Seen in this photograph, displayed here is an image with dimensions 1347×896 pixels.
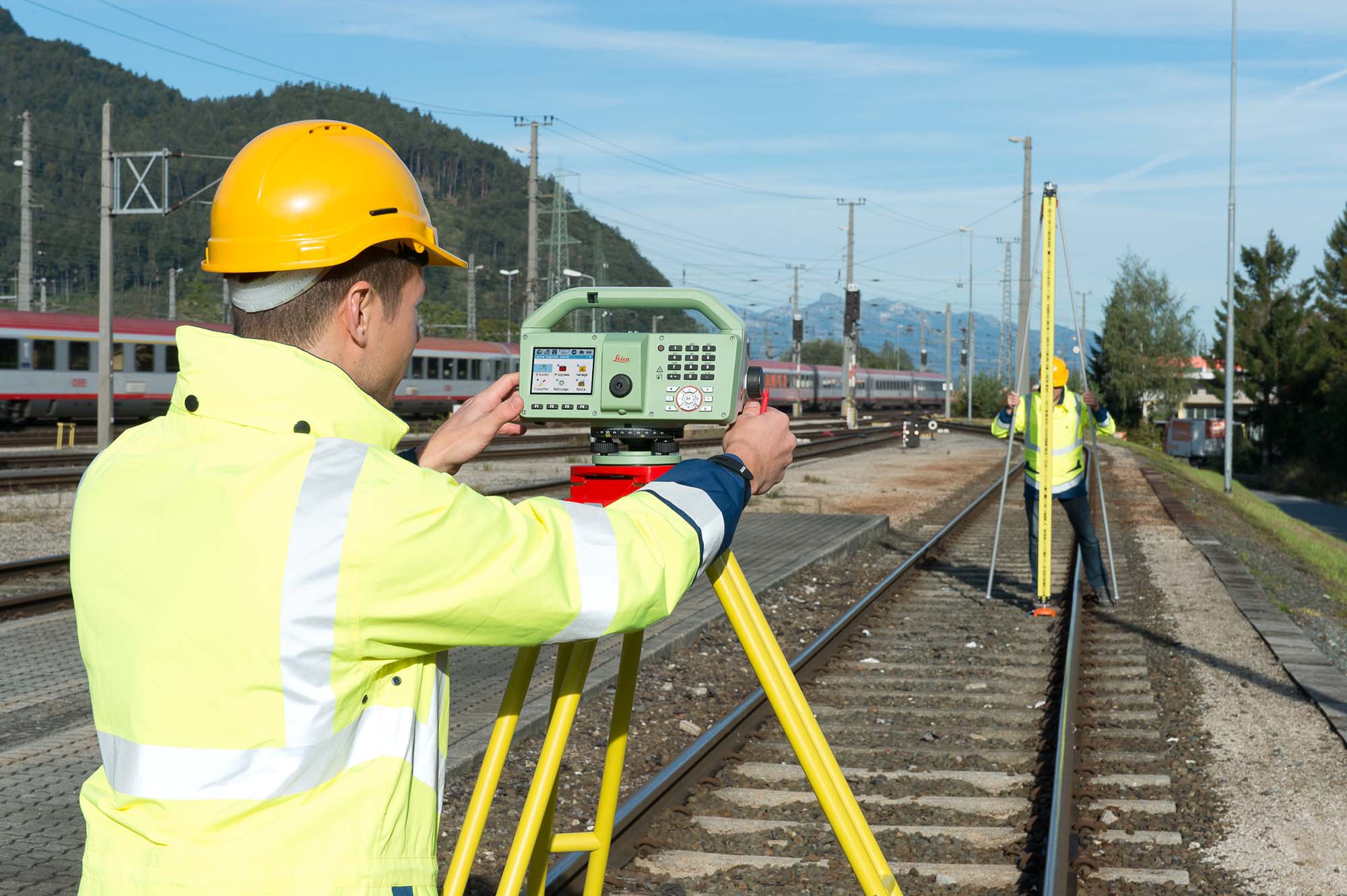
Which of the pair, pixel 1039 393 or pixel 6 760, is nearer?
pixel 6 760

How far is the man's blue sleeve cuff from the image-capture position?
1966 millimetres

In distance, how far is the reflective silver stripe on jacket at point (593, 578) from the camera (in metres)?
1.79

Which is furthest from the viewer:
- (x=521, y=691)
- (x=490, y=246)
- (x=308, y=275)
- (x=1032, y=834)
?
(x=490, y=246)

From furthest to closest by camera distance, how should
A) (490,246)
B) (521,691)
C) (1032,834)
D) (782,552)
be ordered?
1. (490,246)
2. (782,552)
3. (1032,834)
4. (521,691)

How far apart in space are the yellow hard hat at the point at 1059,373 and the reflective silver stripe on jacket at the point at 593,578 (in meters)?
9.43

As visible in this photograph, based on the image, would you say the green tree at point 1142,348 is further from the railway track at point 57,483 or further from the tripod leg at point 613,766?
the tripod leg at point 613,766

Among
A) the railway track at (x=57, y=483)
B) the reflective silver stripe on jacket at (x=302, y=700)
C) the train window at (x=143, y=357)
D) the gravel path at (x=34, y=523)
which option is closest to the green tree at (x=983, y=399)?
the railway track at (x=57, y=483)

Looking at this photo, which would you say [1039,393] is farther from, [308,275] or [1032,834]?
[308,275]

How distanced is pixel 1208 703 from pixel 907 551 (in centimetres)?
759

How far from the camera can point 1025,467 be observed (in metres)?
11.2

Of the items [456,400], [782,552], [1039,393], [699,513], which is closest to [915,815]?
[699,513]

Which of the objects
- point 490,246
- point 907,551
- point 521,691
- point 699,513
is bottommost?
point 907,551

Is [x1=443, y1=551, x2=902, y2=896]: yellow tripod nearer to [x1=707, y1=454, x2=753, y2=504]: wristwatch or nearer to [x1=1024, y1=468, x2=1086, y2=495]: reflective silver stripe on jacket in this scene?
[x1=707, y1=454, x2=753, y2=504]: wristwatch

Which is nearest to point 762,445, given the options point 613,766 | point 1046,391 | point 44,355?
point 613,766
